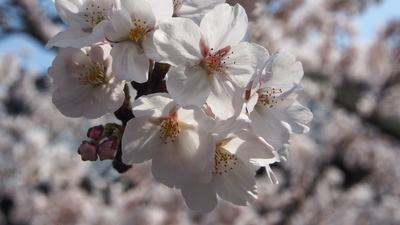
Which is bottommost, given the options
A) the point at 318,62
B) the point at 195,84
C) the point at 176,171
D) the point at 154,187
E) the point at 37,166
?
the point at 37,166

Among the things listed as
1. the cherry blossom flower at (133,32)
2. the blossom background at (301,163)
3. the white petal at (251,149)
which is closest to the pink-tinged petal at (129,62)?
the cherry blossom flower at (133,32)

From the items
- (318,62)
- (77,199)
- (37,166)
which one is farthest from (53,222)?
(318,62)

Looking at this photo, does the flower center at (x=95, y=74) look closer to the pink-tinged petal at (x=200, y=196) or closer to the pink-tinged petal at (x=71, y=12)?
the pink-tinged petal at (x=71, y=12)

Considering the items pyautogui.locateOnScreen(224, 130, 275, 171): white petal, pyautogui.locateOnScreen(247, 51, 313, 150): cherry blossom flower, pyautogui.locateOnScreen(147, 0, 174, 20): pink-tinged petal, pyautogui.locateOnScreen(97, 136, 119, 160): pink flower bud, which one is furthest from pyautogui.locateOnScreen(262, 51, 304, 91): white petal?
pyautogui.locateOnScreen(97, 136, 119, 160): pink flower bud

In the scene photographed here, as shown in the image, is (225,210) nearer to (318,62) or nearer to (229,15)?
(318,62)

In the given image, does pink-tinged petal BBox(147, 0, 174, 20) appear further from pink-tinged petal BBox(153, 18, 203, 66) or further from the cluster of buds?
the cluster of buds

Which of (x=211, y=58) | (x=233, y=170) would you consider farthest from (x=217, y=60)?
(x=233, y=170)

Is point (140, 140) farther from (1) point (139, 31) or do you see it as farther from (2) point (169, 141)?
(1) point (139, 31)
